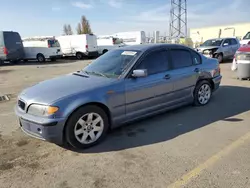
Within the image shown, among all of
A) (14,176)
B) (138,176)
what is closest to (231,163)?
(138,176)

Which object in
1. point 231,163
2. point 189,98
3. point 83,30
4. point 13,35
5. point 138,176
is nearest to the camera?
point 138,176

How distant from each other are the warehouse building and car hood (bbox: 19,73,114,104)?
3912 cm

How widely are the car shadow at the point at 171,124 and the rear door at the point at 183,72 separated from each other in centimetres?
44

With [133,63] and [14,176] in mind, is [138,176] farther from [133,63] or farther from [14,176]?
[133,63]

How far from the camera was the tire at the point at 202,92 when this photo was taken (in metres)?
5.52

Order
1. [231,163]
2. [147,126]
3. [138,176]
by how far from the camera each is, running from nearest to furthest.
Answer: [138,176] < [231,163] < [147,126]

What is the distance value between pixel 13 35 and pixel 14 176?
18795 millimetres

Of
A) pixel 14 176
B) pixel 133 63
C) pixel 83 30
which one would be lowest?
pixel 14 176

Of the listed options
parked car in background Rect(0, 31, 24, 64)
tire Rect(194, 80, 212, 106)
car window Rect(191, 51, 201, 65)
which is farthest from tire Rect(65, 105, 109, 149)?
parked car in background Rect(0, 31, 24, 64)

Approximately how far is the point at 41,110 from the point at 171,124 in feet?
8.15

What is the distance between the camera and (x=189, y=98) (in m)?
5.35

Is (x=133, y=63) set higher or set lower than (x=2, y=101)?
higher

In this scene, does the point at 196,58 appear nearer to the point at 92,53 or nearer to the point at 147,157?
the point at 147,157

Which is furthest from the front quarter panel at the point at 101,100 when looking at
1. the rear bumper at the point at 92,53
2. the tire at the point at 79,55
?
the tire at the point at 79,55
